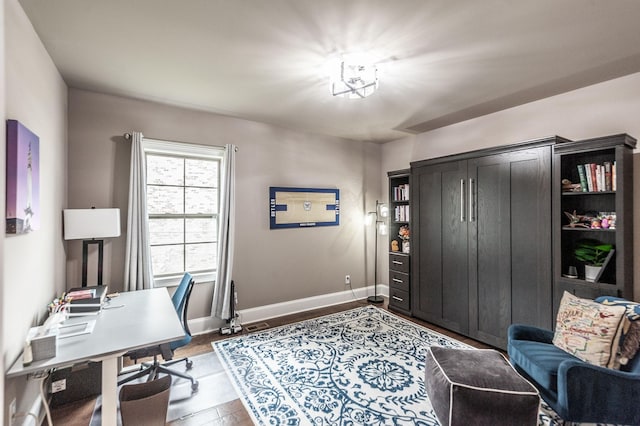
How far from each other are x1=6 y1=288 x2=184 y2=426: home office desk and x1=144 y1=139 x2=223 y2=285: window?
43.2 inches

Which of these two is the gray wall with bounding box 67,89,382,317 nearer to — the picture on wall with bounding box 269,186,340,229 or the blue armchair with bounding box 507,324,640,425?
the picture on wall with bounding box 269,186,340,229

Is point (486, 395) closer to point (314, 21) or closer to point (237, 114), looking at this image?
point (314, 21)

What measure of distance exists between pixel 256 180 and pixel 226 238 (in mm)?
873

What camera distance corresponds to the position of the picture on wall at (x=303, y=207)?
4164 millimetres

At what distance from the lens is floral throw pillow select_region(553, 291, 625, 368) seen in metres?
1.88

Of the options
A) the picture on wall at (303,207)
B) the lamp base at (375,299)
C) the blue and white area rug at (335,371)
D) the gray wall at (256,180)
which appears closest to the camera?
the blue and white area rug at (335,371)

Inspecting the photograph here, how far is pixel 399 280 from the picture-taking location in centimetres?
435

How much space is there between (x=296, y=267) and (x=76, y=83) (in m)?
3.21

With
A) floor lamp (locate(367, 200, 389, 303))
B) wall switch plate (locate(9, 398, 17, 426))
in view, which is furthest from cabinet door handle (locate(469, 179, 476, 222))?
wall switch plate (locate(9, 398, 17, 426))

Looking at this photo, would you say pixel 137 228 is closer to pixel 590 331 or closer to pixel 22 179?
pixel 22 179

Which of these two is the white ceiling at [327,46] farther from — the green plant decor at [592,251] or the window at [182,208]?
the green plant decor at [592,251]

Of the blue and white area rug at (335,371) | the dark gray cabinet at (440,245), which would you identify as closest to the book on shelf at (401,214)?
the dark gray cabinet at (440,245)

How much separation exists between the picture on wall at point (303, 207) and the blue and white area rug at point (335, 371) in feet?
4.57

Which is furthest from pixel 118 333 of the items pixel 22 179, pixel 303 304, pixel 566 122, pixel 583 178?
A: pixel 566 122
